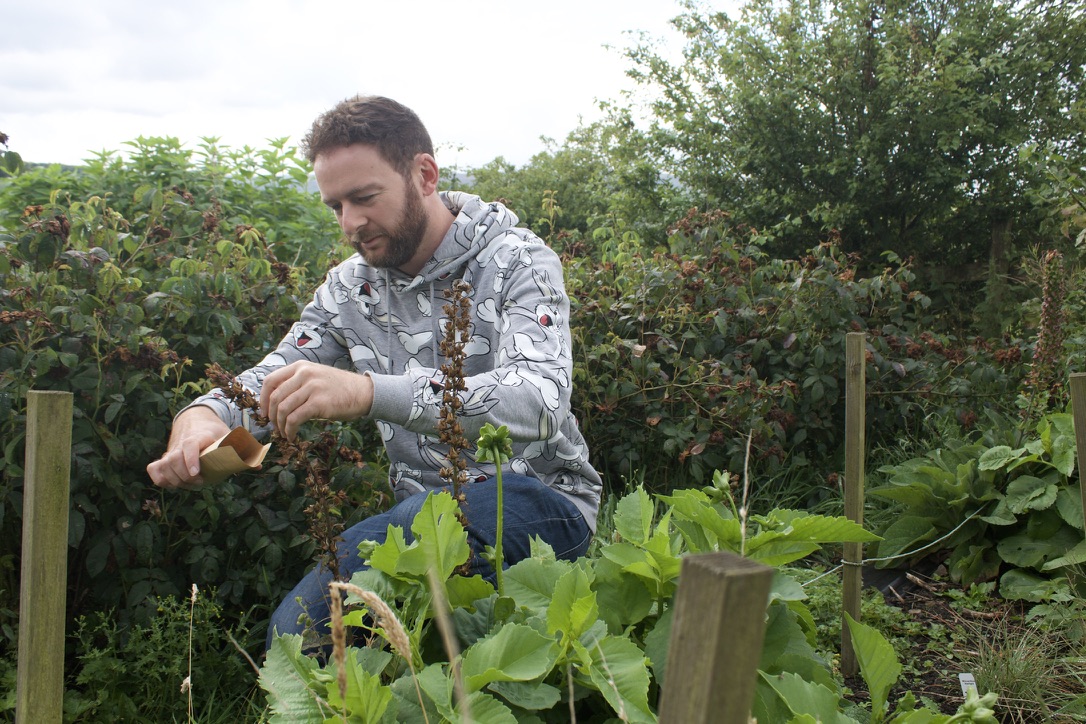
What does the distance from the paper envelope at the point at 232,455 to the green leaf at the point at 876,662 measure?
43.7 inches

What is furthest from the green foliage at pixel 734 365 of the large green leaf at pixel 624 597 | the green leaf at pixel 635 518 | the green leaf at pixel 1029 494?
the large green leaf at pixel 624 597

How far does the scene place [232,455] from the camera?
1743 mm

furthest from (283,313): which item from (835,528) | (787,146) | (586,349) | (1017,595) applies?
(787,146)

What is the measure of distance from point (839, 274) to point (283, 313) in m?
2.82

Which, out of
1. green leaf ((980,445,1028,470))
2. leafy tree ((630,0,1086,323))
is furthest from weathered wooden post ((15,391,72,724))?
leafy tree ((630,0,1086,323))

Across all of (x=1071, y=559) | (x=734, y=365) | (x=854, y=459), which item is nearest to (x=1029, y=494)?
(x=1071, y=559)

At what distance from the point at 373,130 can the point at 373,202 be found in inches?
7.7

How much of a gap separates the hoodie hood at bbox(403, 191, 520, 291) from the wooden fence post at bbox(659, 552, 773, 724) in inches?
78.4

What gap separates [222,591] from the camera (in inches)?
100

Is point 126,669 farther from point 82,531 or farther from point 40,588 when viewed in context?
point 40,588

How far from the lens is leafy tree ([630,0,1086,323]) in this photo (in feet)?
22.8

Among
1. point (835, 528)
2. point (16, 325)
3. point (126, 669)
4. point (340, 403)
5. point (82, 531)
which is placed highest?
point (16, 325)

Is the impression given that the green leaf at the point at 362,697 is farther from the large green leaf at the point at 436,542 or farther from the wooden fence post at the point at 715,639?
the wooden fence post at the point at 715,639

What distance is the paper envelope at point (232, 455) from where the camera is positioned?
173cm
